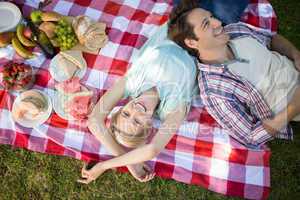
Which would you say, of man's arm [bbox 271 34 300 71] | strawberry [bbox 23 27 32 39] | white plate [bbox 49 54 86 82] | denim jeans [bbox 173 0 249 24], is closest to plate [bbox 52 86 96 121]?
white plate [bbox 49 54 86 82]

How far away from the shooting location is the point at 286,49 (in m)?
3.22

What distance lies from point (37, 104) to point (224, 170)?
154cm

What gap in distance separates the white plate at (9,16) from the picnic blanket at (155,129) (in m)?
0.18

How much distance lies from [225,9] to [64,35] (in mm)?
1311

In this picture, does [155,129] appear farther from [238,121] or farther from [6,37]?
[6,37]

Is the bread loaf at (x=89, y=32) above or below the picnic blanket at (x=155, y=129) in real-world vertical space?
above

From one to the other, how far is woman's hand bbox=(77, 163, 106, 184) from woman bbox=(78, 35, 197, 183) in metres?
0.08

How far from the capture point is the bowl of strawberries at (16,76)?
3248mm

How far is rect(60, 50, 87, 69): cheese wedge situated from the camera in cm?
341

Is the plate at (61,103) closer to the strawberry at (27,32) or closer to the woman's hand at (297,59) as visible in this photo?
the strawberry at (27,32)

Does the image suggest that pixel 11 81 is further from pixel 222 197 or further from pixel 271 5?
pixel 271 5

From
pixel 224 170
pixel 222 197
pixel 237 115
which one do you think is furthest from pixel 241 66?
pixel 222 197

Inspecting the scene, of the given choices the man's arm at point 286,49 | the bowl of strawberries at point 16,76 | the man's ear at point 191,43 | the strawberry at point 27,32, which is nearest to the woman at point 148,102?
the man's ear at point 191,43

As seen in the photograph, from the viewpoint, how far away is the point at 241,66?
2.95 metres
